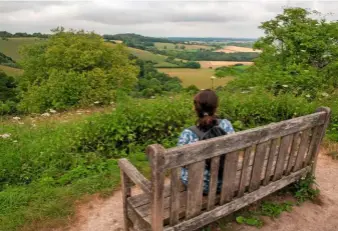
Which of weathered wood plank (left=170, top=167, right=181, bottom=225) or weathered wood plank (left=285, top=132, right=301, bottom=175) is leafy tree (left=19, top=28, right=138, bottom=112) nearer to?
weathered wood plank (left=285, top=132, right=301, bottom=175)

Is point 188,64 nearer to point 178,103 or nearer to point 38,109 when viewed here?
point 38,109

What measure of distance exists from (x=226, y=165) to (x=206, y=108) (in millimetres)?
609

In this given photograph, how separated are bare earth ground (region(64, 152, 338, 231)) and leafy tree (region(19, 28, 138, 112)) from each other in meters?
15.6

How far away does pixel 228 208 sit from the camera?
3.21 metres

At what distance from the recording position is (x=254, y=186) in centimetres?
346

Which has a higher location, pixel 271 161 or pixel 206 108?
pixel 206 108

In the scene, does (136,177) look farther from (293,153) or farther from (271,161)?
(293,153)

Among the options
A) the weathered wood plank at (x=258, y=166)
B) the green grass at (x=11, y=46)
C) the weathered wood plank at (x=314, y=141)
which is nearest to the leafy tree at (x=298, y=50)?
the weathered wood plank at (x=314, y=141)

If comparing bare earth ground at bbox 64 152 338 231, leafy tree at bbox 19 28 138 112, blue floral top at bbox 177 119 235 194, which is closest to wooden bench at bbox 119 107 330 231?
blue floral top at bbox 177 119 235 194

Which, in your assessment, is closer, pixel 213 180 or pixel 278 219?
pixel 213 180

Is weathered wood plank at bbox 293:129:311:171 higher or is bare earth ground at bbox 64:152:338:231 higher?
weathered wood plank at bbox 293:129:311:171

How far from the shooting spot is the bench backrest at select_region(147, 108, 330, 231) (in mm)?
2446

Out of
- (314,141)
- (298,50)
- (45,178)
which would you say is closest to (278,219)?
(314,141)

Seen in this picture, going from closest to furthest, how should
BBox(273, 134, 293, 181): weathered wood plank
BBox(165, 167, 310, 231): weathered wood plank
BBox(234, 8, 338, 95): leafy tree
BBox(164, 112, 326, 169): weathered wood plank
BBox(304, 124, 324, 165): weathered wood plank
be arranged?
BBox(164, 112, 326, 169): weathered wood plank, BBox(165, 167, 310, 231): weathered wood plank, BBox(273, 134, 293, 181): weathered wood plank, BBox(304, 124, 324, 165): weathered wood plank, BBox(234, 8, 338, 95): leafy tree
